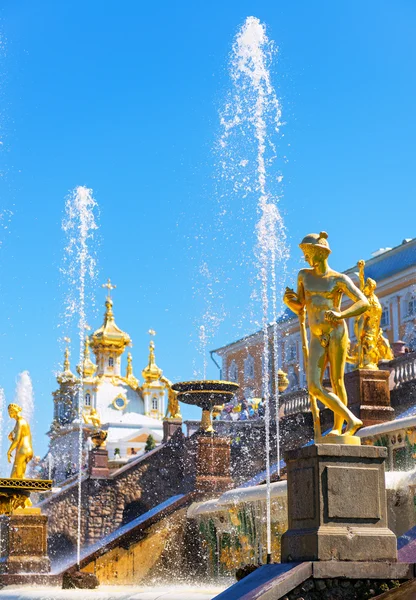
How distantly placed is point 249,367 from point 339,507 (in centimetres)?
6084

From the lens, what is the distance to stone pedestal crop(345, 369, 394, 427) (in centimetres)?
1841

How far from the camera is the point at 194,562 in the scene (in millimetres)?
20203

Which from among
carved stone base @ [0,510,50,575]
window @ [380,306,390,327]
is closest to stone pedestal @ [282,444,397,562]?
carved stone base @ [0,510,50,575]

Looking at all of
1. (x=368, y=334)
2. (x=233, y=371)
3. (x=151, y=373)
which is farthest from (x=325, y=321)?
(x=151, y=373)

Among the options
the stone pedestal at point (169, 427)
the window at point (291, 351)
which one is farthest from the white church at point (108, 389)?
the stone pedestal at point (169, 427)

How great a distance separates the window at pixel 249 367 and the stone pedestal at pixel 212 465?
1848 inches

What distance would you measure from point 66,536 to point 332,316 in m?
21.6

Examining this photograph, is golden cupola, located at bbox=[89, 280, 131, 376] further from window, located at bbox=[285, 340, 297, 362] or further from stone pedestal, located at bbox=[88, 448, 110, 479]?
stone pedestal, located at bbox=[88, 448, 110, 479]

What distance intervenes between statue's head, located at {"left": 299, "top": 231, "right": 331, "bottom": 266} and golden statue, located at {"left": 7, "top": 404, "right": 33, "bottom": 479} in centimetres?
1272

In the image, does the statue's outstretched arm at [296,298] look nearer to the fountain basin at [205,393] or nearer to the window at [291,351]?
the fountain basin at [205,393]

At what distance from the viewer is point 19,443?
2223cm

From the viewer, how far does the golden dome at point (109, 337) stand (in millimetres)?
92438

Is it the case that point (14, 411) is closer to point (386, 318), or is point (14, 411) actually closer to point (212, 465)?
point (212, 465)

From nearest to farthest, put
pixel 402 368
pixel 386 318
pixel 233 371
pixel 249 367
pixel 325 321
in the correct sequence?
1. pixel 325 321
2. pixel 402 368
3. pixel 386 318
4. pixel 249 367
5. pixel 233 371
